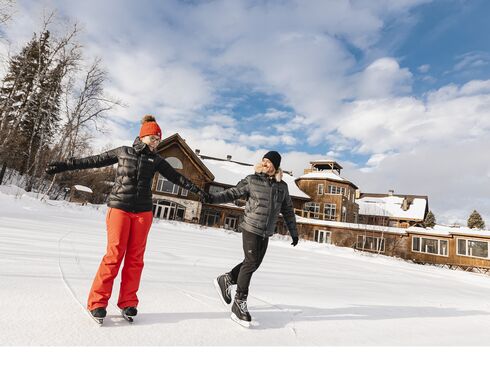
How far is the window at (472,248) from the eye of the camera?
21.2m

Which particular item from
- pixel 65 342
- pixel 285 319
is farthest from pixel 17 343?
pixel 285 319

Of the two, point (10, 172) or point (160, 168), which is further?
point (10, 172)

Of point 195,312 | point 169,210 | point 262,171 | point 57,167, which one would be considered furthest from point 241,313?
point 169,210

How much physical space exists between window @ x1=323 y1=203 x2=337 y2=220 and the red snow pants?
1246 inches

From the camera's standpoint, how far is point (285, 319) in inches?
111

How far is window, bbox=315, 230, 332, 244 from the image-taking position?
1087 inches

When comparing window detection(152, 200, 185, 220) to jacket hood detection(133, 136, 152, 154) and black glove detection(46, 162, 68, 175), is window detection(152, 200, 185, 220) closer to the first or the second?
black glove detection(46, 162, 68, 175)

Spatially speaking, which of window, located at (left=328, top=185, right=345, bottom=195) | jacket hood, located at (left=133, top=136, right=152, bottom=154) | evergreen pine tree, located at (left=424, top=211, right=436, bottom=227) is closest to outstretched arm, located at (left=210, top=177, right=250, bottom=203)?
jacket hood, located at (left=133, top=136, right=152, bottom=154)

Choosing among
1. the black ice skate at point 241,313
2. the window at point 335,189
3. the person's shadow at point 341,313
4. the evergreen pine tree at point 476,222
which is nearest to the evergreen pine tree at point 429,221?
the evergreen pine tree at point 476,222

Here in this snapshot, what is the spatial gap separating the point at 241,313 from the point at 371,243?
2656cm

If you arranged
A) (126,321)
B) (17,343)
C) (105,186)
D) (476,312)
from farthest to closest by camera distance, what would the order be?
(105,186) < (476,312) < (126,321) < (17,343)

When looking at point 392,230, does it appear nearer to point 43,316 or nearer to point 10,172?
point 43,316

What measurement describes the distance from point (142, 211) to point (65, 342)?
40.8 inches

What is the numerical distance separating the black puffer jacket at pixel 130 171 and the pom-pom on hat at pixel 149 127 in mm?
97
